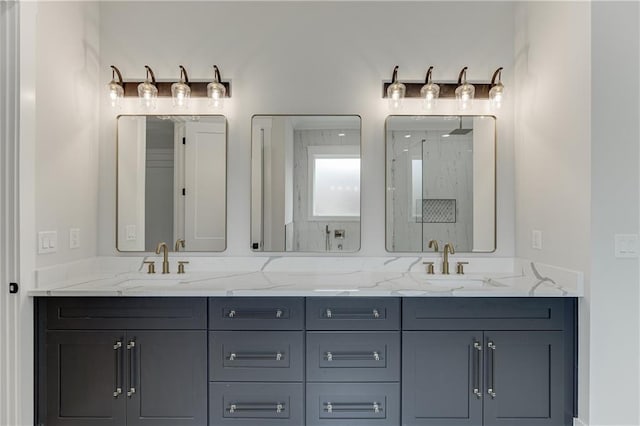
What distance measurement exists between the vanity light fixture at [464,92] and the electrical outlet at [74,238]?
2.61m

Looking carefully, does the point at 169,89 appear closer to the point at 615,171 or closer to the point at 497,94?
the point at 497,94

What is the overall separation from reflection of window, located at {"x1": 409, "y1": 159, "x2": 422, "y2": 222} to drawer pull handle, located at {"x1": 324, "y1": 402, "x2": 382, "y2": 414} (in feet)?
3.94

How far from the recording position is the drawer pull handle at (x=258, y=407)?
2.07 meters

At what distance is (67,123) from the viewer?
7.70 feet

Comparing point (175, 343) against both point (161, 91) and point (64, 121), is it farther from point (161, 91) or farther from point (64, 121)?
point (161, 91)

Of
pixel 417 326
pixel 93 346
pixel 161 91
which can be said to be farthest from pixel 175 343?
pixel 161 91

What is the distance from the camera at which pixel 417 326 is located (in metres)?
2.08

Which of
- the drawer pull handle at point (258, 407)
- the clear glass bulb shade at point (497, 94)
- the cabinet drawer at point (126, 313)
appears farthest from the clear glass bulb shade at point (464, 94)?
the drawer pull handle at point (258, 407)

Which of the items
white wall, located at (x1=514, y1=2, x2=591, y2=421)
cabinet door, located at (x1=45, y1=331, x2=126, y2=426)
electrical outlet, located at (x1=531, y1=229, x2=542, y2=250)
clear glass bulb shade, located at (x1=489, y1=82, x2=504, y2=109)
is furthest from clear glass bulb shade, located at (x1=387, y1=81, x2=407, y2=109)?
cabinet door, located at (x1=45, y1=331, x2=126, y2=426)

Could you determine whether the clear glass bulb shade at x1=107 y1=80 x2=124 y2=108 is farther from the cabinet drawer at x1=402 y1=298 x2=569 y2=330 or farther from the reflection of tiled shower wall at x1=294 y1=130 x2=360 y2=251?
the cabinet drawer at x1=402 y1=298 x2=569 y2=330

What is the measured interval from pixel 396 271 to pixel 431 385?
783mm

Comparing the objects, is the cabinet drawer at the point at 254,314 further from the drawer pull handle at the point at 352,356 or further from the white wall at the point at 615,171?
the white wall at the point at 615,171

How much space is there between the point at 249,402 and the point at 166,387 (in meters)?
0.45

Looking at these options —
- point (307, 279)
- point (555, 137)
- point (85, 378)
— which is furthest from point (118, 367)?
point (555, 137)
